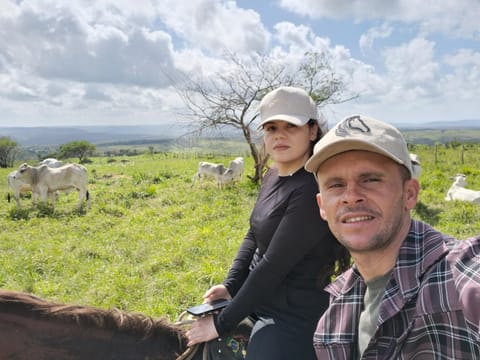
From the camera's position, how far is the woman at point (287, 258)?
7.43ft

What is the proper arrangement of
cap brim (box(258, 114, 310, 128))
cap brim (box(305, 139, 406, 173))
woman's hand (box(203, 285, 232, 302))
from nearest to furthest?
cap brim (box(305, 139, 406, 173)) → cap brim (box(258, 114, 310, 128)) → woman's hand (box(203, 285, 232, 302))

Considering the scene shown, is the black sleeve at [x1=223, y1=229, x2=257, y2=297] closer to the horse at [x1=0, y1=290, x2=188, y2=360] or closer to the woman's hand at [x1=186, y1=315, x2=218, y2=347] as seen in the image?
the woman's hand at [x1=186, y1=315, x2=218, y2=347]

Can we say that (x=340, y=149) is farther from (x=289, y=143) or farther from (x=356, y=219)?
(x=289, y=143)

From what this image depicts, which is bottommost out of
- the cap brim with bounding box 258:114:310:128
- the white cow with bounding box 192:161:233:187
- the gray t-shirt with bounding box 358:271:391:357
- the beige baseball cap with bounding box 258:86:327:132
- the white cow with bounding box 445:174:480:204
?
the white cow with bounding box 445:174:480:204

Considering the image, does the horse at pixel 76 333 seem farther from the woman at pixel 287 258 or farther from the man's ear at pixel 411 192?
the man's ear at pixel 411 192

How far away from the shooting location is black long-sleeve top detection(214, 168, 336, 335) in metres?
2.26

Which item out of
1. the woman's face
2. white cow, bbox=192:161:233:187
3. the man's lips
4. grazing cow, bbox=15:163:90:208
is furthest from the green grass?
the man's lips

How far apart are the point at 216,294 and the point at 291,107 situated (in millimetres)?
1477

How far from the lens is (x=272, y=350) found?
7.23ft

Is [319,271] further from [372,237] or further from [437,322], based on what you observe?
[437,322]

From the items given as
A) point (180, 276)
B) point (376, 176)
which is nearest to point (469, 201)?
point (180, 276)

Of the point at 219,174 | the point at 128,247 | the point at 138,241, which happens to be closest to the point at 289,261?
the point at 128,247

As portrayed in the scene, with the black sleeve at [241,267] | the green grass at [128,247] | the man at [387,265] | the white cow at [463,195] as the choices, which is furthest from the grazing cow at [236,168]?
the man at [387,265]

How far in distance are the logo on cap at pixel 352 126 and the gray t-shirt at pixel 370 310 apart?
591mm
